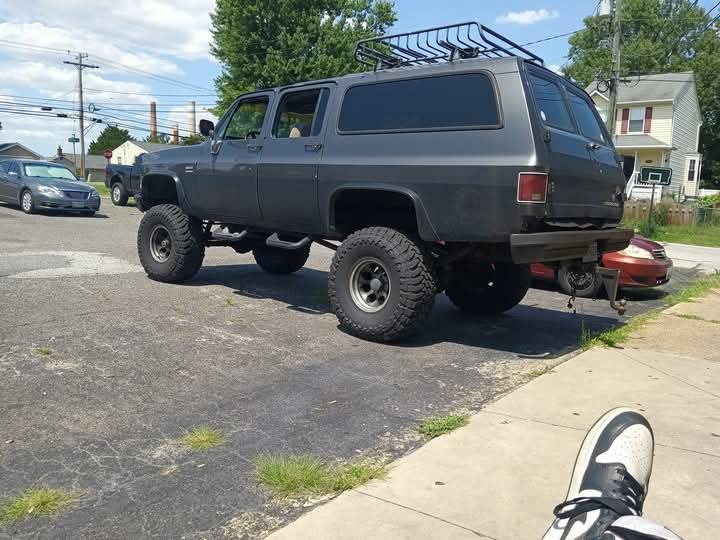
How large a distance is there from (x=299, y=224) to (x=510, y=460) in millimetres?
3380

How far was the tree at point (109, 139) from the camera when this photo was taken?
111 m

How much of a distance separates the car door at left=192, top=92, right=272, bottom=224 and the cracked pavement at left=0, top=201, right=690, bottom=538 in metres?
0.96

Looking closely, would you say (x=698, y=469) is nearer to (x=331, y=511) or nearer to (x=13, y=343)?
(x=331, y=511)

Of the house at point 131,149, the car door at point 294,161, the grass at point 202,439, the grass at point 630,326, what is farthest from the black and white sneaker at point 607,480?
the house at point 131,149

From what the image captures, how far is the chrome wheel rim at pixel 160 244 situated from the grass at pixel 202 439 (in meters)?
4.23

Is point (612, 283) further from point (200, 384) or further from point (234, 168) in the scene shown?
point (234, 168)

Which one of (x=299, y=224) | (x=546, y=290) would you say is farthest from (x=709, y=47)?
(x=299, y=224)

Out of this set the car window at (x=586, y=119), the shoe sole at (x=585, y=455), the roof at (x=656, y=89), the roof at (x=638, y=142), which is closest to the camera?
the shoe sole at (x=585, y=455)

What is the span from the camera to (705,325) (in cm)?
657

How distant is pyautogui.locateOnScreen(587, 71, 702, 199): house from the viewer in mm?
34062

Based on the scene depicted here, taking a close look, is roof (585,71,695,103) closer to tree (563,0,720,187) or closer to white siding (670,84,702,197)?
white siding (670,84,702,197)

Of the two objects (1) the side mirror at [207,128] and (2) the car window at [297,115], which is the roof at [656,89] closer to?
(1) the side mirror at [207,128]

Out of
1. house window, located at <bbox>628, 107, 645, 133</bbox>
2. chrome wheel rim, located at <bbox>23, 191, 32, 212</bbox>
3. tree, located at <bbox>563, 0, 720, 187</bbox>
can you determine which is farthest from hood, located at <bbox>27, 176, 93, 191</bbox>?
tree, located at <bbox>563, 0, 720, 187</bbox>

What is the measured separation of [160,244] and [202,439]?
4598 mm
